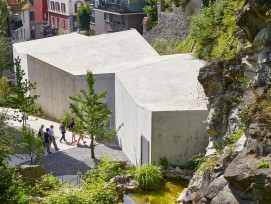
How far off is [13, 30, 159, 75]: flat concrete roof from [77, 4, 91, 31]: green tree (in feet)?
75.5

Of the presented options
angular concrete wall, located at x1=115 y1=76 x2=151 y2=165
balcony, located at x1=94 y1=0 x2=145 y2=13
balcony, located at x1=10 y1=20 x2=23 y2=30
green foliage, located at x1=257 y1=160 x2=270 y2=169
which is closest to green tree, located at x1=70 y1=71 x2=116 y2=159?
angular concrete wall, located at x1=115 y1=76 x2=151 y2=165

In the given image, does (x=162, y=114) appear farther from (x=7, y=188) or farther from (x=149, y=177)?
(x=7, y=188)

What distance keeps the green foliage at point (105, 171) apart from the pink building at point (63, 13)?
46007 mm

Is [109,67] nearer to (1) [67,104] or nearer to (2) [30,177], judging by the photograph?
(1) [67,104]

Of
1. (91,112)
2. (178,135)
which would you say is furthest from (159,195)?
(91,112)

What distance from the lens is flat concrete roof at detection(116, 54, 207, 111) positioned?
1870 centimetres

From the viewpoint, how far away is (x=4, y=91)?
30.2 metres

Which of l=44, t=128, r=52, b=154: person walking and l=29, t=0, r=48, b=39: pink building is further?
l=29, t=0, r=48, b=39: pink building

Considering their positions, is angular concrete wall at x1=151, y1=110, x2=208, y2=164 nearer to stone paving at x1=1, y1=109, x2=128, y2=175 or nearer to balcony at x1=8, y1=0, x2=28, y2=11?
stone paving at x1=1, y1=109, x2=128, y2=175

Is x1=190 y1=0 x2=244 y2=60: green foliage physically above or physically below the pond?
above

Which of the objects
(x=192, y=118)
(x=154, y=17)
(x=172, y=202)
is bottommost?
(x=172, y=202)

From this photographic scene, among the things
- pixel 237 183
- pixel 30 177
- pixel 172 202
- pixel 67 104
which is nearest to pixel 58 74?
pixel 67 104

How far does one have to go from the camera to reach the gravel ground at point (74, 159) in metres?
20.1

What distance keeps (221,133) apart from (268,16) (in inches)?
184
